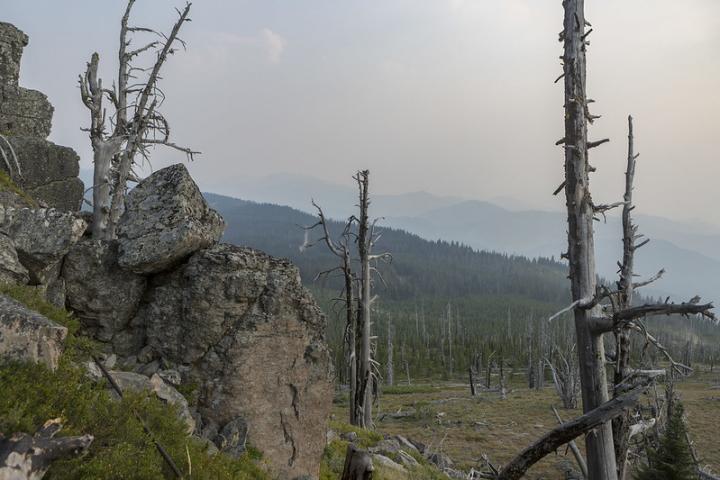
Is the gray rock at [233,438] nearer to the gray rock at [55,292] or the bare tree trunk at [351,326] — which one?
the gray rock at [55,292]

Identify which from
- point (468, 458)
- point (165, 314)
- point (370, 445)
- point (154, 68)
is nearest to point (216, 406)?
point (165, 314)

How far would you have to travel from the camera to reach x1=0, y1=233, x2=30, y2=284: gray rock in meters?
7.98

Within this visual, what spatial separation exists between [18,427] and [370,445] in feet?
42.2

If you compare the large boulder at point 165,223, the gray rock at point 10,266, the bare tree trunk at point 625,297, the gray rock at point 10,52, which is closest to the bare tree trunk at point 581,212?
the bare tree trunk at point 625,297

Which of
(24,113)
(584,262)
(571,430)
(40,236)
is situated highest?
(24,113)

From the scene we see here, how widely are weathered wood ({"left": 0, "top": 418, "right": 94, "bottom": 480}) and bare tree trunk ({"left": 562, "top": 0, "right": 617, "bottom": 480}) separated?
25.7 feet

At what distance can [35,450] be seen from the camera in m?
4.73

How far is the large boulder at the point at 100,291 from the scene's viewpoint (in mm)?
9148

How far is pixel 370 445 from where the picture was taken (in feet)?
52.7

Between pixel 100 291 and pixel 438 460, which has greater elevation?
pixel 100 291

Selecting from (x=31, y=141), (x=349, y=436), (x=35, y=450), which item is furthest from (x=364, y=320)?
(x=35, y=450)

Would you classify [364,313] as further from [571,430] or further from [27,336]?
[27,336]

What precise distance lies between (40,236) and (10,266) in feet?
2.84

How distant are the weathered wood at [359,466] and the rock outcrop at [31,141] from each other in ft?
43.4
